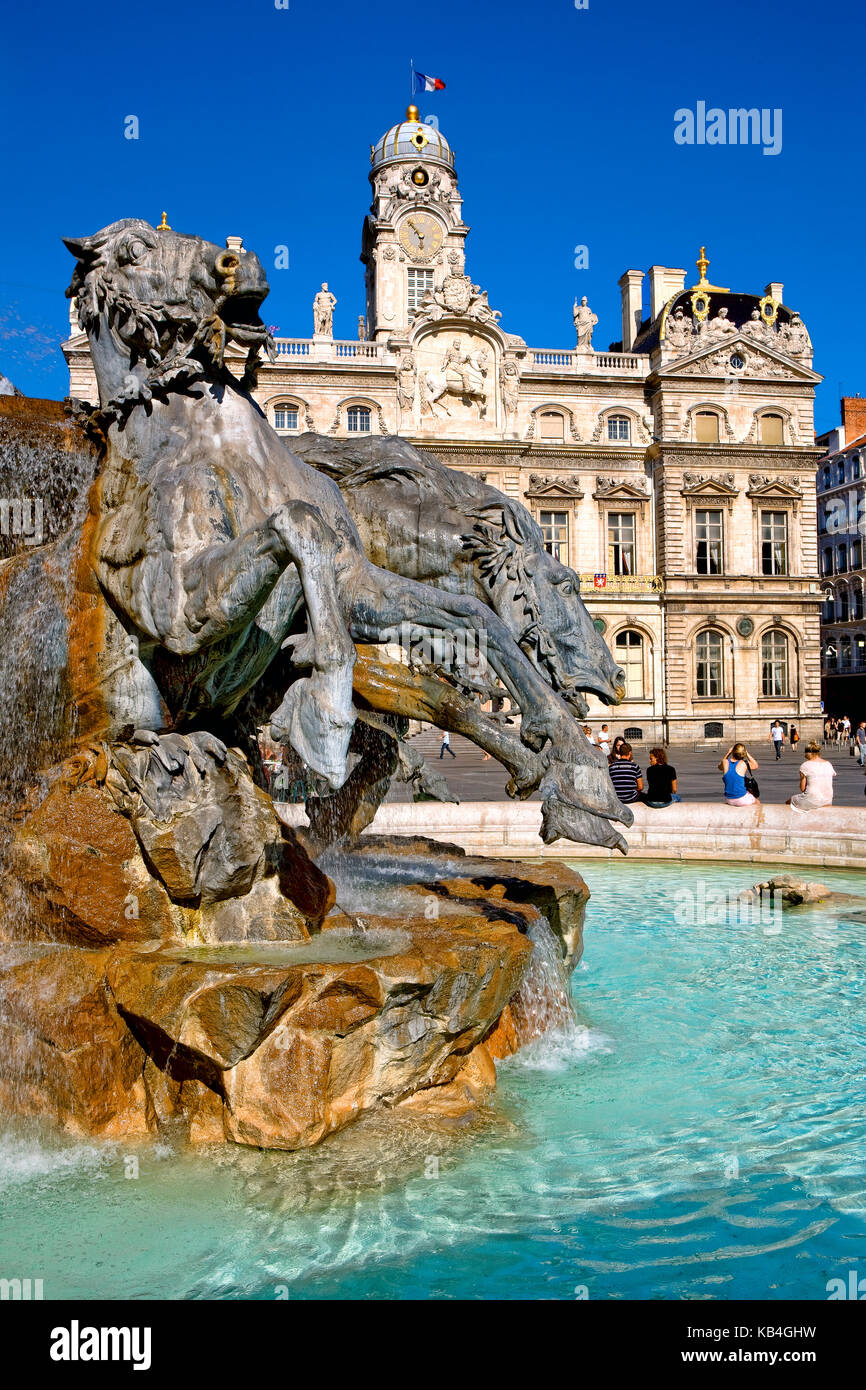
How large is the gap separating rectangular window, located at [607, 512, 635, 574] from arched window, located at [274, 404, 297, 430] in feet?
38.5

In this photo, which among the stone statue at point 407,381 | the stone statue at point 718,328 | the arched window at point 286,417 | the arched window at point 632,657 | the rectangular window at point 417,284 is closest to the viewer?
the arched window at point 286,417

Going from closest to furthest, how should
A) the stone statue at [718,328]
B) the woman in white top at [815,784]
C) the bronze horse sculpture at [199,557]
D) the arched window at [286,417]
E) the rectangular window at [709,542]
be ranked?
the bronze horse sculpture at [199,557]
the woman in white top at [815,784]
the arched window at [286,417]
the stone statue at [718,328]
the rectangular window at [709,542]

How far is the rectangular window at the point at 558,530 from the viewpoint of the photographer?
38875 millimetres

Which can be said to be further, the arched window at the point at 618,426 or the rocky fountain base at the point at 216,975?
the arched window at the point at 618,426

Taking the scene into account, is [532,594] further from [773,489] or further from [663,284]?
[663,284]

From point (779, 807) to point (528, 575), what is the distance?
5.29m

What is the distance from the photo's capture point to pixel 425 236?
134 ft

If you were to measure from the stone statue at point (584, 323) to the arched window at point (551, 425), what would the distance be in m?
3.00

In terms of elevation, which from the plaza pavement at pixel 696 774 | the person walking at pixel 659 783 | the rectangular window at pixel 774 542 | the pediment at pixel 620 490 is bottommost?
the plaza pavement at pixel 696 774

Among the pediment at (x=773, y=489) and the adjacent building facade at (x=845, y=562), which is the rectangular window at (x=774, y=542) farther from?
the adjacent building facade at (x=845, y=562)

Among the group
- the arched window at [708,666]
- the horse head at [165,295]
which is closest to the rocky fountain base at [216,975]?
the horse head at [165,295]

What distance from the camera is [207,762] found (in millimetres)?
4527

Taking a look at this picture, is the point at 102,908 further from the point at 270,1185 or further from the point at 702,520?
the point at 702,520

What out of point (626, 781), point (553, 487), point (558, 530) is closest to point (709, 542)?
point (558, 530)
